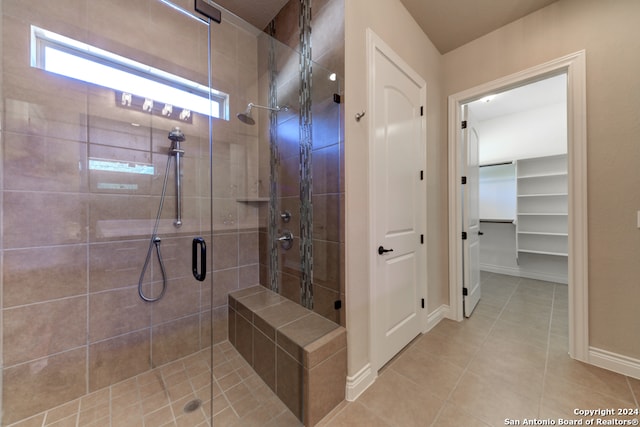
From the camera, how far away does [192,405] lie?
4.70 feet

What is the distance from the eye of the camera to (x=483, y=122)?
169 inches

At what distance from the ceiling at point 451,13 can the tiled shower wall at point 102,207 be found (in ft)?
0.66

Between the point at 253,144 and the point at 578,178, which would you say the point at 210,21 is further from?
the point at 578,178

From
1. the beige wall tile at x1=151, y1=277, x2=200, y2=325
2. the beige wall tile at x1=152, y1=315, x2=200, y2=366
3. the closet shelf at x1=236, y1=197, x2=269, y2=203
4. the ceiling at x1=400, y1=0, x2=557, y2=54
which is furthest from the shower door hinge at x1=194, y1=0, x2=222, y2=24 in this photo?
the beige wall tile at x1=152, y1=315, x2=200, y2=366

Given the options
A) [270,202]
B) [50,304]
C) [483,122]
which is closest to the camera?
[50,304]

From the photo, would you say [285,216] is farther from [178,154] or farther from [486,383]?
[486,383]

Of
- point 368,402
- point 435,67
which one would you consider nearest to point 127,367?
point 368,402

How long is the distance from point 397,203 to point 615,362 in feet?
6.25

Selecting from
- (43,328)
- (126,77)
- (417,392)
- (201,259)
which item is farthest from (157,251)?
(417,392)

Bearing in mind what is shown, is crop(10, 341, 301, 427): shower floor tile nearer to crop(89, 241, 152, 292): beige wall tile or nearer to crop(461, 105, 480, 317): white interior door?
crop(89, 241, 152, 292): beige wall tile

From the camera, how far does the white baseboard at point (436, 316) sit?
7.31 ft

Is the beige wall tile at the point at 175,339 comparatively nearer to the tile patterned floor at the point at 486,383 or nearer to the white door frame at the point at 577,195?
the tile patterned floor at the point at 486,383

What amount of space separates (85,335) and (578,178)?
12.2ft

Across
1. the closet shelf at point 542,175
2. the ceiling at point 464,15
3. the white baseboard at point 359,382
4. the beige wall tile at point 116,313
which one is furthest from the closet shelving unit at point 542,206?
the beige wall tile at point 116,313
